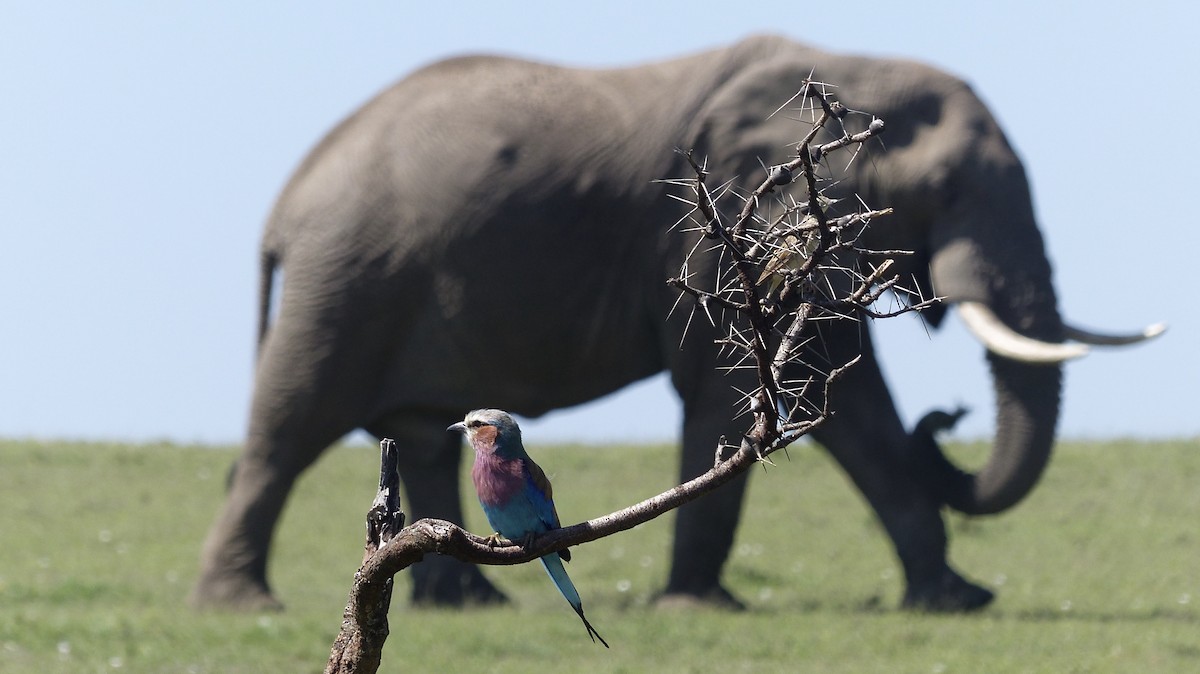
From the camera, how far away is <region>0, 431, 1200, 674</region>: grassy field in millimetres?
9516

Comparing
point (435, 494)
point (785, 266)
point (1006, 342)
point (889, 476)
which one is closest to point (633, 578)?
point (435, 494)

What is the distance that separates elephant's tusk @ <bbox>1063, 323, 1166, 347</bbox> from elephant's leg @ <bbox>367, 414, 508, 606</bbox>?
4061mm

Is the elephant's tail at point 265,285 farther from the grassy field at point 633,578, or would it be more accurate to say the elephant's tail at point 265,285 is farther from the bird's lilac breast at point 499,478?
the bird's lilac breast at point 499,478

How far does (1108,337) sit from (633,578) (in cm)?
390


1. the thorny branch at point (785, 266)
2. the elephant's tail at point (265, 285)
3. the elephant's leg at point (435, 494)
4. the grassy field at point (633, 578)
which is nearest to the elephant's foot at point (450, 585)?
the elephant's leg at point (435, 494)

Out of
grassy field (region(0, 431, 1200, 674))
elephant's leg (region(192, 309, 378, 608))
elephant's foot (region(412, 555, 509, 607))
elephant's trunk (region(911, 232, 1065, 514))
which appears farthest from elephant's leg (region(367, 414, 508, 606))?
elephant's trunk (region(911, 232, 1065, 514))

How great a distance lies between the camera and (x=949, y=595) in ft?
36.4

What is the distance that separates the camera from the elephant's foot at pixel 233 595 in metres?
11.7

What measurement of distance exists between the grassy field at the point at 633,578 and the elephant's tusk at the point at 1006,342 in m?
1.55

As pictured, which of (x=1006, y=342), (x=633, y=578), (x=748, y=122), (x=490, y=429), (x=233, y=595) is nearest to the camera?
(x=490, y=429)

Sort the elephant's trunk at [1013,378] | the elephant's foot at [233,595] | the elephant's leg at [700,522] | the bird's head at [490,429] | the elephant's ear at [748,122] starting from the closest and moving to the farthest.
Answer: the bird's head at [490,429] → the elephant's trunk at [1013,378] → the elephant's leg at [700,522] → the elephant's ear at [748,122] → the elephant's foot at [233,595]

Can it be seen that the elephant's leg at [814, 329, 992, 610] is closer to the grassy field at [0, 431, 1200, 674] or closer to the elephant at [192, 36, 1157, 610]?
the elephant at [192, 36, 1157, 610]

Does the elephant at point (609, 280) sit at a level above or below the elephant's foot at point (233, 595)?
above

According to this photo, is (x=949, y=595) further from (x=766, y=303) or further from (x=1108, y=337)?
(x=766, y=303)
